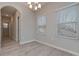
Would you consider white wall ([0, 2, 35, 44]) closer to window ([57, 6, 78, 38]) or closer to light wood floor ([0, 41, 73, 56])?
light wood floor ([0, 41, 73, 56])

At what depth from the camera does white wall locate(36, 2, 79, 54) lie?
2.93 m

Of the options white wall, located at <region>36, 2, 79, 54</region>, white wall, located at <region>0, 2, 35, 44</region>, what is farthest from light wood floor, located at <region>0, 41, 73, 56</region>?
white wall, located at <region>0, 2, 35, 44</region>

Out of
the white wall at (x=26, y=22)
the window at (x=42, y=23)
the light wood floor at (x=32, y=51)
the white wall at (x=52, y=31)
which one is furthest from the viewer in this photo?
the window at (x=42, y=23)

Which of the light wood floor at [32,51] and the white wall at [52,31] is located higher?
the white wall at [52,31]

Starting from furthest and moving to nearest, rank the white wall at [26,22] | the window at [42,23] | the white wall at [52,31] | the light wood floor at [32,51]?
1. the window at [42,23]
2. the white wall at [26,22]
3. the white wall at [52,31]
4. the light wood floor at [32,51]

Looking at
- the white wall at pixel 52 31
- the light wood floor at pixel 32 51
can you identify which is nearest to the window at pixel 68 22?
the white wall at pixel 52 31

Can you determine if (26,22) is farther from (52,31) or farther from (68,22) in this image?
(68,22)

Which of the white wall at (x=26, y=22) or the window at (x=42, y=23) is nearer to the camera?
the white wall at (x=26, y=22)

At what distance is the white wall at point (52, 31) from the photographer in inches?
115

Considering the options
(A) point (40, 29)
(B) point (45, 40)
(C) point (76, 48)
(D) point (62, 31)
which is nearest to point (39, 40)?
(B) point (45, 40)

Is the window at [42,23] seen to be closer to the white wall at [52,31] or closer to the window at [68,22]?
the white wall at [52,31]

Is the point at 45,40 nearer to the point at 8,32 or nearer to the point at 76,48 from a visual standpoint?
the point at 76,48

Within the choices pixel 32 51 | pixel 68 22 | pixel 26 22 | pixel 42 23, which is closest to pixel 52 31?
pixel 42 23

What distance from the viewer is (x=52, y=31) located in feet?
11.8
